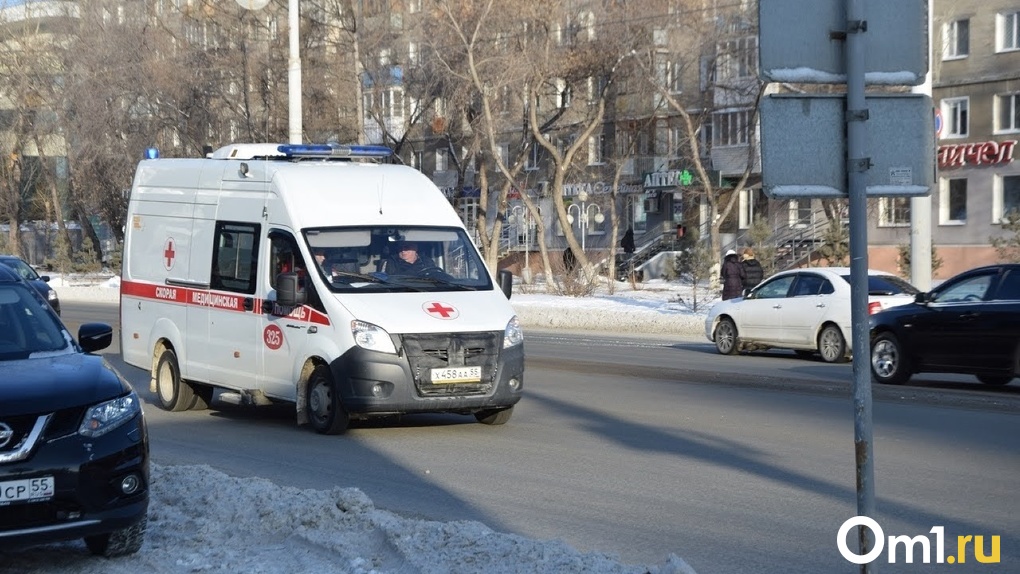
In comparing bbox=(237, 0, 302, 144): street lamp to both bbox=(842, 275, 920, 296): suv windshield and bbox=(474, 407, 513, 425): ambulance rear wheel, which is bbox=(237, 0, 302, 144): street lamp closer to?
bbox=(842, 275, 920, 296): suv windshield

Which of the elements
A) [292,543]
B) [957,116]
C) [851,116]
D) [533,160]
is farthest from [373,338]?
[533,160]

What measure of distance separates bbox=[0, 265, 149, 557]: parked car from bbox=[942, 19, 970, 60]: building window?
4788 centimetres

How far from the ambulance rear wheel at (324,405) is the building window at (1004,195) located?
41658 mm

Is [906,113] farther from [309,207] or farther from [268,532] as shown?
[309,207]

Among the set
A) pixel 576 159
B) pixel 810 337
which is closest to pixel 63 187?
pixel 576 159

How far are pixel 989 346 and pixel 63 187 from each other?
59.8 m

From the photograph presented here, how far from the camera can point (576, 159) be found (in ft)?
191

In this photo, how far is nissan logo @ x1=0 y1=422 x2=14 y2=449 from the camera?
21.5 ft

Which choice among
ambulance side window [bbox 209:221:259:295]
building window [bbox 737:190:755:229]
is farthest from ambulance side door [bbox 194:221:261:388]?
building window [bbox 737:190:755:229]

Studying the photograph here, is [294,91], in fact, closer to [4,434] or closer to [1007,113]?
[4,434]

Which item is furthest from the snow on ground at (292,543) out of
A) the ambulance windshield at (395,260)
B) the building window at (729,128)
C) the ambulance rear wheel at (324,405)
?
the building window at (729,128)

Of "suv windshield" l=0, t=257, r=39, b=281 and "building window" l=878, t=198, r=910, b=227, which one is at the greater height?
"building window" l=878, t=198, r=910, b=227

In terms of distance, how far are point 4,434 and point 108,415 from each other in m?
0.56

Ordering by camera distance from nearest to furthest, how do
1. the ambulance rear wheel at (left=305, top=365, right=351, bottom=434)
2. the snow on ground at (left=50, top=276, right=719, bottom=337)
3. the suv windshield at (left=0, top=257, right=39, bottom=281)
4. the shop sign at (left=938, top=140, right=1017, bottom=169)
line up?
the ambulance rear wheel at (left=305, top=365, right=351, bottom=434)
the suv windshield at (left=0, top=257, right=39, bottom=281)
the snow on ground at (left=50, top=276, right=719, bottom=337)
the shop sign at (left=938, top=140, right=1017, bottom=169)
